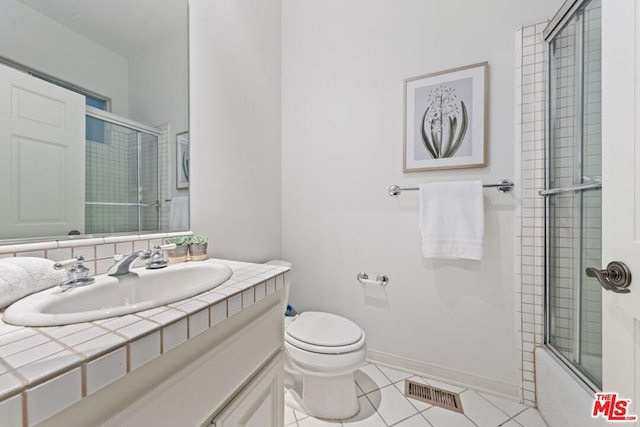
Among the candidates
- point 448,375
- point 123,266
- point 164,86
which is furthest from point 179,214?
point 448,375

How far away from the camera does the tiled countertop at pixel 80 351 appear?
0.32 meters

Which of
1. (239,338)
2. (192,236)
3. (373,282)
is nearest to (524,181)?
(373,282)

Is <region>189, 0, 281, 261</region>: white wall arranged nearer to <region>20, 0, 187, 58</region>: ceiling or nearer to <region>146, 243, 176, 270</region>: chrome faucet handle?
<region>20, 0, 187, 58</region>: ceiling

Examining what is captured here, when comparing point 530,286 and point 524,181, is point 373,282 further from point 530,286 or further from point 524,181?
point 524,181

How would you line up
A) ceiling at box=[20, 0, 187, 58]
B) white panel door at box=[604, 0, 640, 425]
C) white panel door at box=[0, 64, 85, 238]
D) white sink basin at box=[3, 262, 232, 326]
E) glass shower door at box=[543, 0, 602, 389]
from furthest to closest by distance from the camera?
glass shower door at box=[543, 0, 602, 389] → ceiling at box=[20, 0, 187, 58] → white panel door at box=[0, 64, 85, 238] → white panel door at box=[604, 0, 640, 425] → white sink basin at box=[3, 262, 232, 326]

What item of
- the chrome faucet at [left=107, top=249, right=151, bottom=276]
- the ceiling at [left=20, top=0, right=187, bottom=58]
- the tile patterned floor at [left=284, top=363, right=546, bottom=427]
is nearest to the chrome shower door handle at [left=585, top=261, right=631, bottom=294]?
the tile patterned floor at [left=284, top=363, right=546, bottom=427]

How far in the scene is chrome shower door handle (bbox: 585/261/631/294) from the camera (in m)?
0.63

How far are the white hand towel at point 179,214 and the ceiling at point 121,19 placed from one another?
0.60m

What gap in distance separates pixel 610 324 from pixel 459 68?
134cm

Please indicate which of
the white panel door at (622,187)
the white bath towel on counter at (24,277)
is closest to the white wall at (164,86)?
the white bath towel on counter at (24,277)

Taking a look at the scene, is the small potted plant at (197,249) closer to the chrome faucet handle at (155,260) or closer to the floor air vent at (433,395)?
the chrome faucet handle at (155,260)

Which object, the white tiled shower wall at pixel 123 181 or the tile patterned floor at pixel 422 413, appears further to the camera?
the tile patterned floor at pixel 422 413

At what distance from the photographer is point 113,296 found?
0.77 m

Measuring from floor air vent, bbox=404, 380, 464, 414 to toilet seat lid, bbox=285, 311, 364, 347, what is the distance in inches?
19.7
